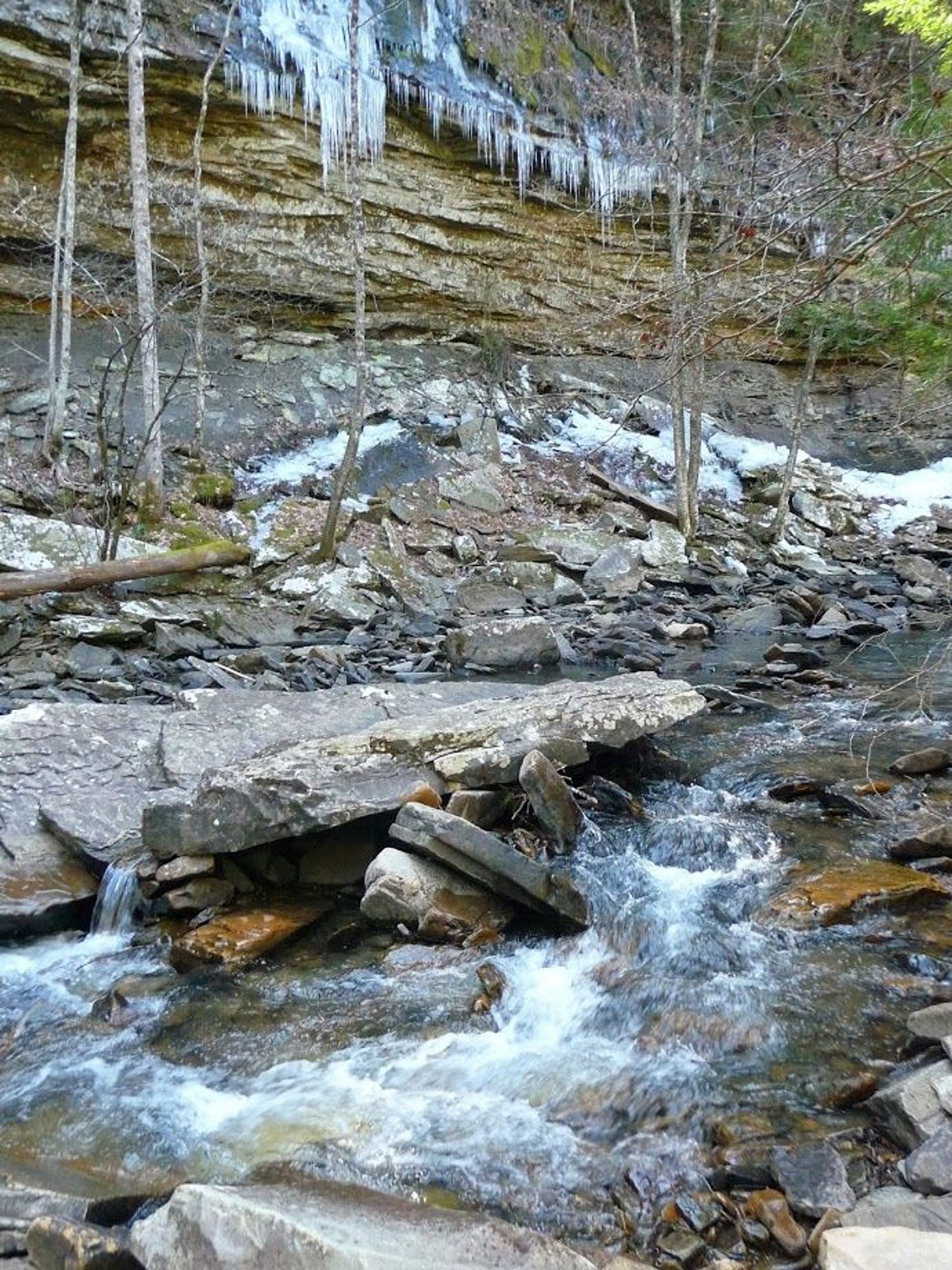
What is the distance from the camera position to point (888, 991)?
3.40 metres

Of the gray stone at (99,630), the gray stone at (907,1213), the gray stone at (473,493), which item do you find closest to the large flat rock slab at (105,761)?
the gray stone at (99,630)

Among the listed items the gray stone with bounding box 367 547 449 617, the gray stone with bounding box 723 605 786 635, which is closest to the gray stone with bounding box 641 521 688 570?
the gray stone with bounding box 723 605 786 635

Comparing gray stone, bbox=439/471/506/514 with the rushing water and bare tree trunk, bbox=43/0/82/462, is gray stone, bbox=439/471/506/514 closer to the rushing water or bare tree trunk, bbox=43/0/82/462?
bare tree trunk, bbox=43/0/82/462

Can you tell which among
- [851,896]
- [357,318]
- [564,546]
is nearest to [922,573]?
[564,546]

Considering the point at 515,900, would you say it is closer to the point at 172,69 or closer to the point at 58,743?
the point at 58,743

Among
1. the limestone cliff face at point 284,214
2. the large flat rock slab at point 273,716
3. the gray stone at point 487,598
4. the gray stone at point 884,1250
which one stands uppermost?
the limestone cliff face at point 284,214

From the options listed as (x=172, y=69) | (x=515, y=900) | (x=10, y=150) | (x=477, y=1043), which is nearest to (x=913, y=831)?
(x=515, y=900)

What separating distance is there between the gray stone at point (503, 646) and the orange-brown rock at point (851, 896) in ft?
16.9

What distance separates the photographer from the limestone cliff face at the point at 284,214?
1501 centimetres

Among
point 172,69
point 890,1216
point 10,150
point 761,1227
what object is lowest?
point 761,1227

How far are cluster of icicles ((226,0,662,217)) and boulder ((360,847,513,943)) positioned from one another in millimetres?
13892

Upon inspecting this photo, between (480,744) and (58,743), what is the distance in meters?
2.60

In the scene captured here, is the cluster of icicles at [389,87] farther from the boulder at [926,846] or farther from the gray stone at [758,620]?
the boulder at [926,846]

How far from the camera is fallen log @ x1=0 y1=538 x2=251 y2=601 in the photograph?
29.0ft
